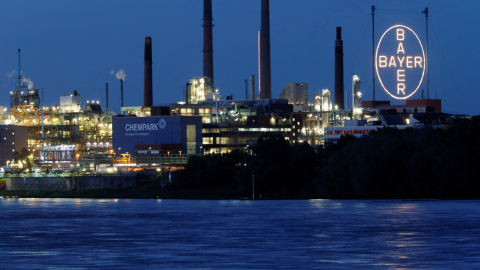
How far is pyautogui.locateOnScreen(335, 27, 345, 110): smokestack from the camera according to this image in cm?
13988

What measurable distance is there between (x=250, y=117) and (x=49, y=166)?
36.3 meters

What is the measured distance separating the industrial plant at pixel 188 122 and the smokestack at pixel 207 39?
0.17m

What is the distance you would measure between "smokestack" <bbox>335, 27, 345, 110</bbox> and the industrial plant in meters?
0.17

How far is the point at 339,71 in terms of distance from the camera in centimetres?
14100

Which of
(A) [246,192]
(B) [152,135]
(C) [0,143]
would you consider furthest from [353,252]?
(C) [0,143]

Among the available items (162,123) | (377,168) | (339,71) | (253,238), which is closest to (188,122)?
(162,123)

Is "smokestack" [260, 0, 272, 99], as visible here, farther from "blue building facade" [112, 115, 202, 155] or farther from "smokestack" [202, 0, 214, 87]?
"blue building facade" [112, 115, 202, 155]

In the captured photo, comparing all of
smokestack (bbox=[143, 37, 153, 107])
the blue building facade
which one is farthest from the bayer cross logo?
smokestack (bbox=[143, 37, 153, 107])

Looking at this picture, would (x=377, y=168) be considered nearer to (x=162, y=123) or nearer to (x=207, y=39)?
(x=162, y=123)

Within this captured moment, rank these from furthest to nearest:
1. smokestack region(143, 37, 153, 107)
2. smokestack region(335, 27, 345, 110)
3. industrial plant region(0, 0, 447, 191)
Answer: smokestack region(335, 27, 345, 110)
smokestack region(143, 37, 153, 107)
industrial plant region(0, 0, 447, 191)

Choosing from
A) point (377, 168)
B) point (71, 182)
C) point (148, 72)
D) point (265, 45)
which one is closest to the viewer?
point (377, 168)

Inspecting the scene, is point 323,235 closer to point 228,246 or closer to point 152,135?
point 228,246

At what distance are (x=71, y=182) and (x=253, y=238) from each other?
198ft

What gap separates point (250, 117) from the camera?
137250 mm
